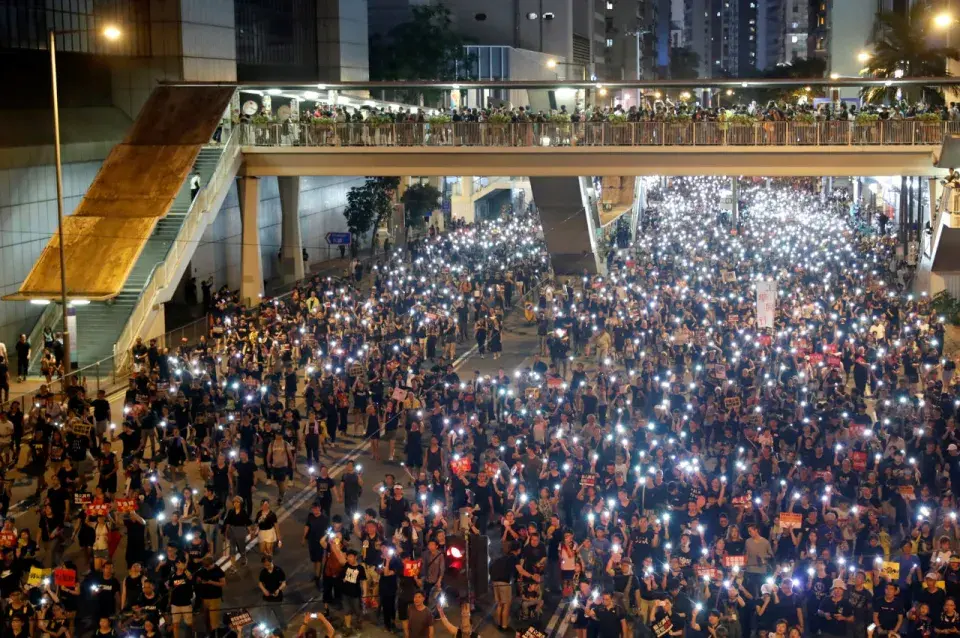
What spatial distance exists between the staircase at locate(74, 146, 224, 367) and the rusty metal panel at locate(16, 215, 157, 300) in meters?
0.35

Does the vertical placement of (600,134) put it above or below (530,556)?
above

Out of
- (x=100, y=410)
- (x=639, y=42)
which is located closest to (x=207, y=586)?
(x=100, y=410)

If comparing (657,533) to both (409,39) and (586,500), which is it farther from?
Answer: (409,39)

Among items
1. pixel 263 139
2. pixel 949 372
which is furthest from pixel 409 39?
pixel 949 372

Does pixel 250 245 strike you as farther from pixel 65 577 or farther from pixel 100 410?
pixel 65 577

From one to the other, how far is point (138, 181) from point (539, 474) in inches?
818

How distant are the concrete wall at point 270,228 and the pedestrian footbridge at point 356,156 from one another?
18.2 feet

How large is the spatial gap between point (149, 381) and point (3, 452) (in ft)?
13.0

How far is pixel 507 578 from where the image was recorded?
15.4 m

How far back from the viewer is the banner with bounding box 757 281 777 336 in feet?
93.4

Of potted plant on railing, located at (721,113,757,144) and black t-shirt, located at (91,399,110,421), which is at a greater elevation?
potted plant on railing, located at (721,113,757,144)

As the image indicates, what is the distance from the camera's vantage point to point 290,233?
49062mm

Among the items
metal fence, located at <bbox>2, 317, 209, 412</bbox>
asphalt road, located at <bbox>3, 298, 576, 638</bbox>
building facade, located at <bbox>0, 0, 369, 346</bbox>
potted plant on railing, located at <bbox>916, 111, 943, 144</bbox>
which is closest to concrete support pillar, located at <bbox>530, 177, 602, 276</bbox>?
potted plant on railing, located at <bbox>916, 111, 943, 144</bbox>

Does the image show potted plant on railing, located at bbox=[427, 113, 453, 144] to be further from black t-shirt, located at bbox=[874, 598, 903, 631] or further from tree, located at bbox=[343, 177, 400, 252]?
black t-shirt, located at bbox=[874, 598, 903, 631]
